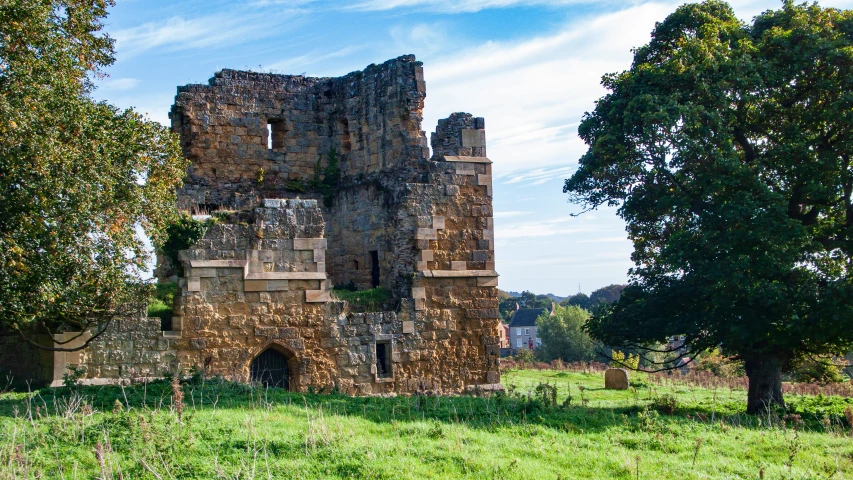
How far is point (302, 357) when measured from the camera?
651 inches

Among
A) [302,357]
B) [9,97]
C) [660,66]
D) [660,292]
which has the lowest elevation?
[302,357]

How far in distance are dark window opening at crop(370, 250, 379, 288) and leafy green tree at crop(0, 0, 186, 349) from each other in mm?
7107

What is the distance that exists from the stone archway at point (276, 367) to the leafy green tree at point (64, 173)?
142 inches

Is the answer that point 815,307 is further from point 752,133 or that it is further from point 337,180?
point 337,180

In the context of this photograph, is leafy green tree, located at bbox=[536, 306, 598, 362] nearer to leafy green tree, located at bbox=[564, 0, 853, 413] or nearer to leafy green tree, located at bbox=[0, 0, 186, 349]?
leafy green tree, located at bbox=[564, 0, 853, 413]

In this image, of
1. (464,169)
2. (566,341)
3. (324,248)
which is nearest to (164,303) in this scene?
(324,248)

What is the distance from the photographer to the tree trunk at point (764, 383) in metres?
17.3

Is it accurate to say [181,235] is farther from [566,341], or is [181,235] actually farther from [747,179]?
[566,341]

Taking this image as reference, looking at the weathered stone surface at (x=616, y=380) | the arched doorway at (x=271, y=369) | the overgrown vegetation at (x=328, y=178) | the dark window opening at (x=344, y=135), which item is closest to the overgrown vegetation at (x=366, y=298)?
the arched doorway at (x=271, y=369)

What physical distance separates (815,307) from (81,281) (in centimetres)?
1321

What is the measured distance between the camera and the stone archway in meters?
16.4

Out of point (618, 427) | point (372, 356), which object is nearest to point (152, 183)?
point (372, 356)

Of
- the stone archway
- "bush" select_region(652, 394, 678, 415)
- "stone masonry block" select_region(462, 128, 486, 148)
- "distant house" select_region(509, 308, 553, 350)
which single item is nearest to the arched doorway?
the stone archway

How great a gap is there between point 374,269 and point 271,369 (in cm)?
431
